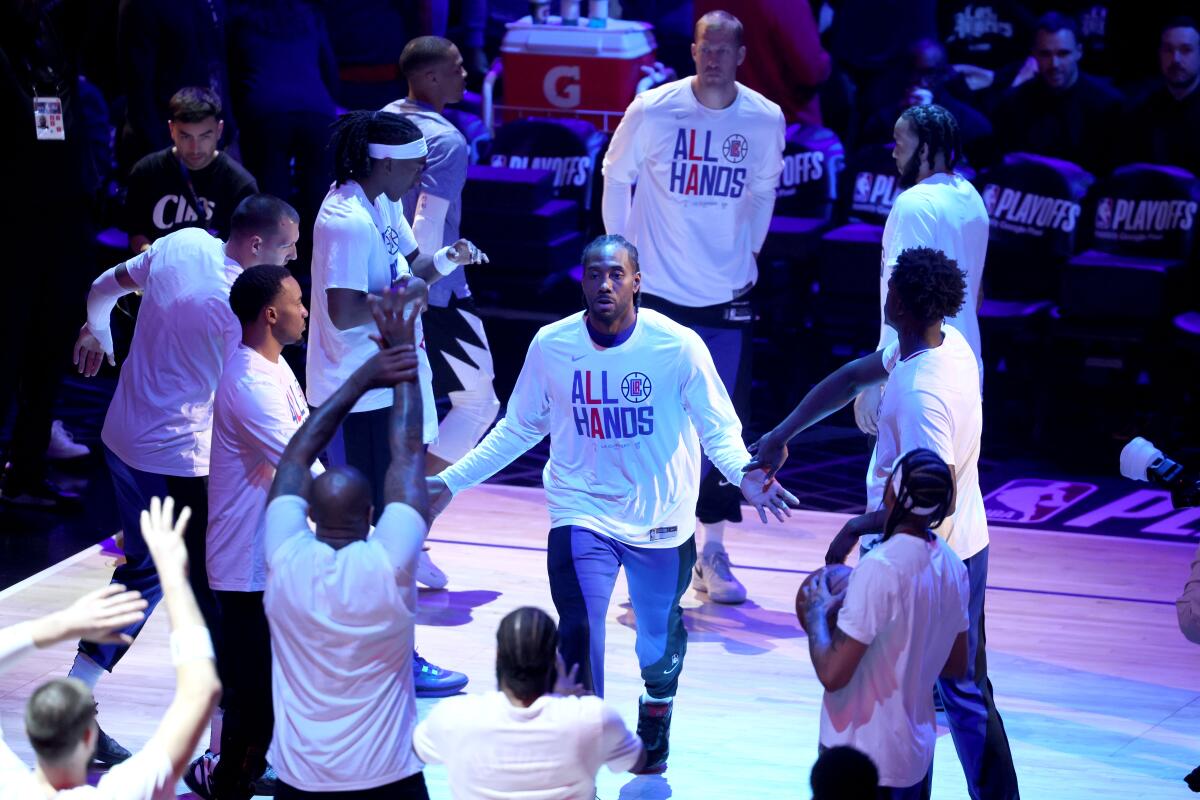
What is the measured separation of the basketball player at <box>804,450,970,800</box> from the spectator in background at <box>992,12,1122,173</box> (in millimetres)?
6183

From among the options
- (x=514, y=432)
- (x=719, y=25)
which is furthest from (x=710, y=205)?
(x=514, y=432)

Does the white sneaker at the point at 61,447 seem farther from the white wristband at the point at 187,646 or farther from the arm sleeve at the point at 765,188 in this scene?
the white wristband at the point at 187,646

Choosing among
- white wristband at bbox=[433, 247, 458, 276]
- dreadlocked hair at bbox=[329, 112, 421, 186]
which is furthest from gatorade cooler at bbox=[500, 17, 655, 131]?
dreadlocked hair at bbox=[329, 112, 421, 186]

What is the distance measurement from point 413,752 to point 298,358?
6398 millimetres

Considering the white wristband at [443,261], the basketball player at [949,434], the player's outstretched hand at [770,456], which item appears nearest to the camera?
the basketball player at [949,434]

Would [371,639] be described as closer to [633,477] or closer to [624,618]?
[633,477]

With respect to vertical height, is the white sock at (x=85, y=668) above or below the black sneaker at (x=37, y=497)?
above

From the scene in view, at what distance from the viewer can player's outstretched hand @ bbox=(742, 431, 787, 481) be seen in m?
4.95

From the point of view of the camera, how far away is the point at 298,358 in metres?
9.88

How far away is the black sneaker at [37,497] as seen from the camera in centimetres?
768

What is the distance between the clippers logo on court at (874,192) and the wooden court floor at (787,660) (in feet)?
7.84

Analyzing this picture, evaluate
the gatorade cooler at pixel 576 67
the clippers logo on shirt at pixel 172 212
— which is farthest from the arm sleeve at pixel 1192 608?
the gatorade cooler at pixel 576 67

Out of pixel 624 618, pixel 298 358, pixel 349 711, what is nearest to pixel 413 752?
pixel 349 711

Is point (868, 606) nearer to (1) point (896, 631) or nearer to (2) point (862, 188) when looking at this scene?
(1) point (896, 631)
